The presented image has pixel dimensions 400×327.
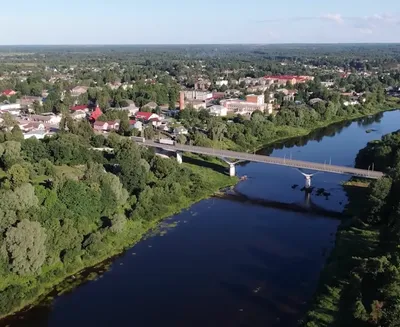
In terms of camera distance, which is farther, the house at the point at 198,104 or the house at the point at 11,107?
the house at the point at 198,104

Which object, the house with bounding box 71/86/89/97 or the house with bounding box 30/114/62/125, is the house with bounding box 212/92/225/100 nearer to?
the house with bounding box 71/86/89/97

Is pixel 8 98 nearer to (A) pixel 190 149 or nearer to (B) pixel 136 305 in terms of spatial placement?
(A) pixel 190 149

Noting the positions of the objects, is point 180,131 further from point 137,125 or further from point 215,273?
point 215,273

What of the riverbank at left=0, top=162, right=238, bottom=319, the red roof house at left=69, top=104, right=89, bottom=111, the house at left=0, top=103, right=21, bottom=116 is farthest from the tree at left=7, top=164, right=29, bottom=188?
the house at left=0, top=103, right=21, bottom=116

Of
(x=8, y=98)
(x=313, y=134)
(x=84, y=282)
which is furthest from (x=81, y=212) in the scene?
(x=8, y=98)

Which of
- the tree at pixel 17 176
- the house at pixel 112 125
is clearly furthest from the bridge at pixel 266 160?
the tree at pixel 17 176

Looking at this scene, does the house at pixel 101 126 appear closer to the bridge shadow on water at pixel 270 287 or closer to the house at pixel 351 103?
the bridge shadow on water at pixel 270 287
